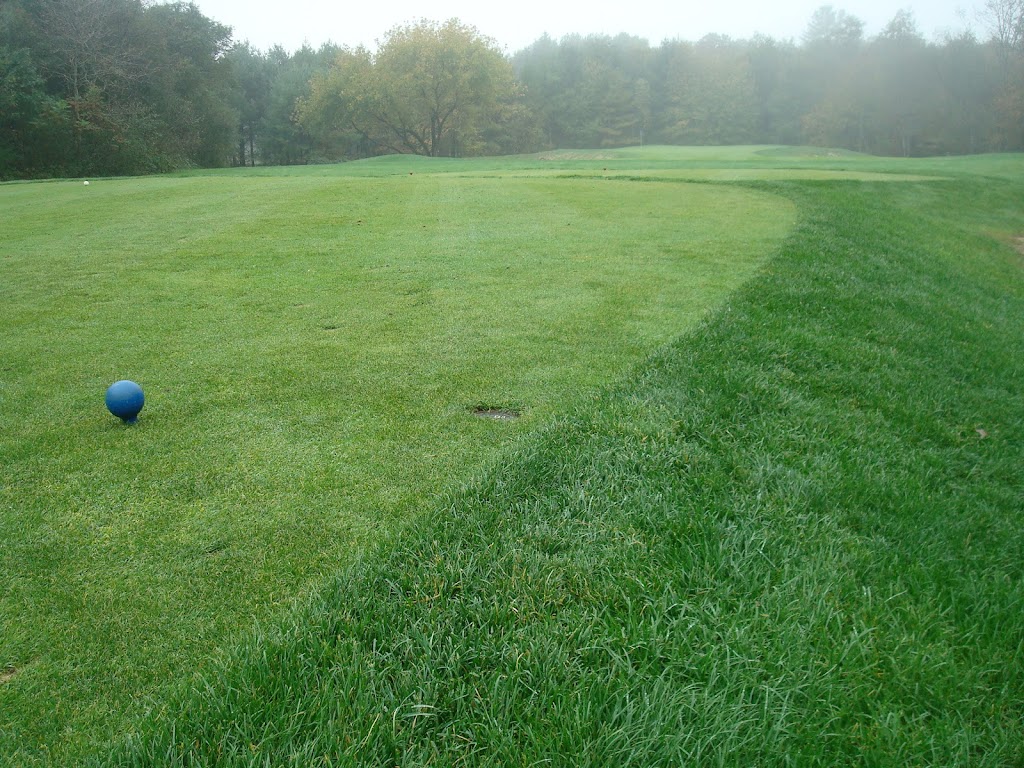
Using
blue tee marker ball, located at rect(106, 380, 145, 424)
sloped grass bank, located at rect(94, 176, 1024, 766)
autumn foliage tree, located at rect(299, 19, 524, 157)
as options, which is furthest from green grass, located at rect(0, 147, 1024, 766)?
autumn foliage tree, located at rect(299, 19, 524, 157)

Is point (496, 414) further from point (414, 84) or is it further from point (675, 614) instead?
point (414, 84)

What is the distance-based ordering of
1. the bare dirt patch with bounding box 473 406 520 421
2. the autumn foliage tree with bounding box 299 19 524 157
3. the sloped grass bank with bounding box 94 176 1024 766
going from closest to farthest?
the sloped grass bank with bounding box 94 176 1024 766 → the bare dirt patch with bounding box 473 406 520 421 → the autumn foliage tree with bounding box 299 19 524 157

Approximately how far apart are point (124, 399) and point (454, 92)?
4542cm

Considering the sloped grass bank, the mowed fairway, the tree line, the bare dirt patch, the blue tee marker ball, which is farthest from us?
the tree line

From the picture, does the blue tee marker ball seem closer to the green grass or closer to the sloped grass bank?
the green grass

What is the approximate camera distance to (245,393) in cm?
362

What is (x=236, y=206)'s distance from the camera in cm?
1080

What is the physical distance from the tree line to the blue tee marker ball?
104 ft

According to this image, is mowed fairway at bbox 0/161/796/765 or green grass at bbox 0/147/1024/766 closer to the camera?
green grass at bbox 0/147/1024/766

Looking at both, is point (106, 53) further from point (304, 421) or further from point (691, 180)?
point (304, 421)

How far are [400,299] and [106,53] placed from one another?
118 ft

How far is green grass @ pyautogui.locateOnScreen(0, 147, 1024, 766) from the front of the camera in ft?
5.56

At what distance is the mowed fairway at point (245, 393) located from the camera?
6.56ft

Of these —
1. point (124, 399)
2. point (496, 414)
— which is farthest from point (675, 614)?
point (124, 399)
